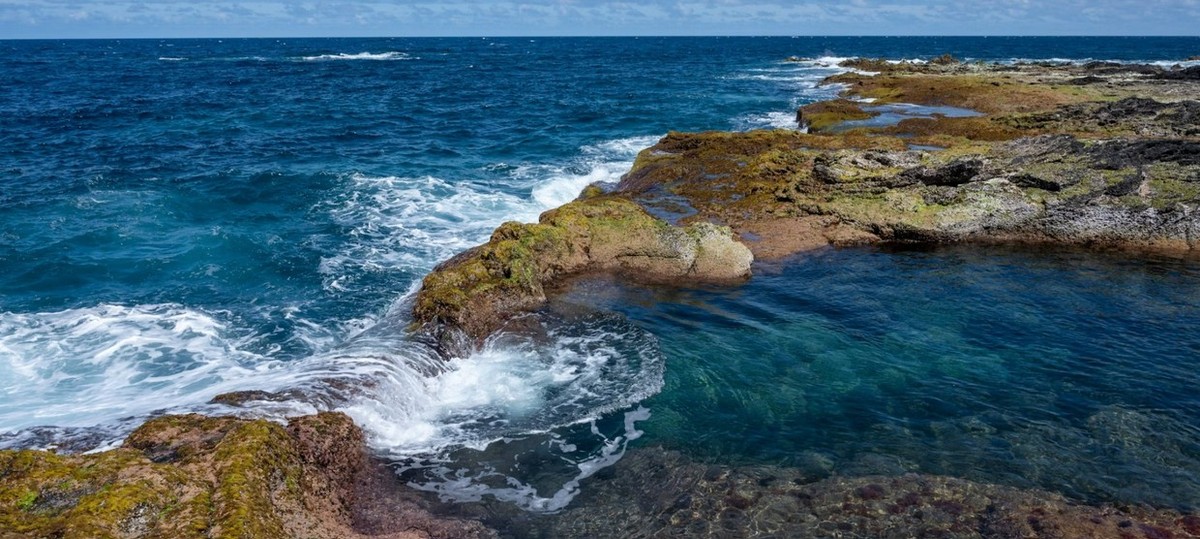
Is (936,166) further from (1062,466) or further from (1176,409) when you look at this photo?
(1062,466)

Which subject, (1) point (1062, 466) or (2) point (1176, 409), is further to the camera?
→ (2) point (1176, 409)

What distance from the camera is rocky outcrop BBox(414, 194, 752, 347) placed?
47.5ft

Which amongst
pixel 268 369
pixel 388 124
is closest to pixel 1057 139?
pixel 268 369

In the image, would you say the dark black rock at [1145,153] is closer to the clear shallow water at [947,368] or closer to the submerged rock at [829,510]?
the clear shallow water at [947,368]

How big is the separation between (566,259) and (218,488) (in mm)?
10418

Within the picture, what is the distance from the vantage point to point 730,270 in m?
17.0

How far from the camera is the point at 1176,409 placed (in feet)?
36.4

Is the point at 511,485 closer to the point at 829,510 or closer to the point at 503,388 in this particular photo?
the point at 503,388

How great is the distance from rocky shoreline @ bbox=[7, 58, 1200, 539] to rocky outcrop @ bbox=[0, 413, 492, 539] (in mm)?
25

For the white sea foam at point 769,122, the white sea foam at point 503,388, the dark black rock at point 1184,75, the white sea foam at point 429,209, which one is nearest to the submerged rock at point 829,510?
the white sea foam at point 503,388

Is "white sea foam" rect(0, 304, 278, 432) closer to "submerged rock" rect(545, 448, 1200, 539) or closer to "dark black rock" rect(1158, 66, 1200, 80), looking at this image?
"submerged rock" rect(545, 448, 1200, 539)

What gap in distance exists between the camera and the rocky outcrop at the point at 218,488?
6812 millimetres

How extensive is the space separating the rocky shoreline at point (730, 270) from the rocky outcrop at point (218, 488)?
0.02 meters

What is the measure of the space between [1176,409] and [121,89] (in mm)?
74796
